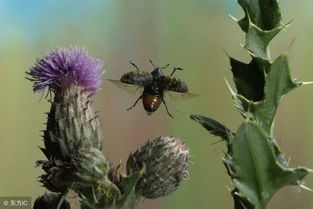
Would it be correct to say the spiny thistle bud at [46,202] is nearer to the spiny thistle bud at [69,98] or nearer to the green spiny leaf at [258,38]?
the spiny thistle bud at [69,98]

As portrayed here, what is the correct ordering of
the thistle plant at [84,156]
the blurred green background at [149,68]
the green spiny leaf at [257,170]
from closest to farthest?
the green spiny leaf at [257,170] < the thistle plant at [84,156] < the blurred green background at [149,68]

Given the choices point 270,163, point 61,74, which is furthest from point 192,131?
point 270,163

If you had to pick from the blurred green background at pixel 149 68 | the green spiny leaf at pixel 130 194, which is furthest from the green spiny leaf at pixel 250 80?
the blurred green background at pixel 149 68

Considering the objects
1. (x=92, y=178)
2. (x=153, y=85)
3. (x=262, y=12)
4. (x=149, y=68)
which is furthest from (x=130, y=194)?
(x=149, y=68)

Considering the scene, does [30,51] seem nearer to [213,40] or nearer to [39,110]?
[39,110]

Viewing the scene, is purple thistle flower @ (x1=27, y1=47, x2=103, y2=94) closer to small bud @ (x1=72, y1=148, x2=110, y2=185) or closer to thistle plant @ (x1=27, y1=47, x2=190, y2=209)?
thistle plant @ (x1=27, y1=47, x2=190, y2=209)

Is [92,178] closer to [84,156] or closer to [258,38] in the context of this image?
[84,156]
